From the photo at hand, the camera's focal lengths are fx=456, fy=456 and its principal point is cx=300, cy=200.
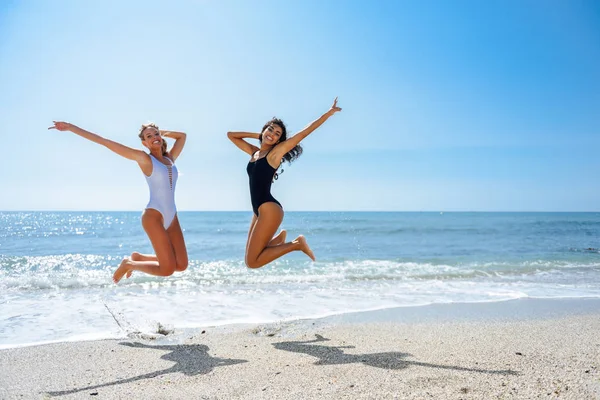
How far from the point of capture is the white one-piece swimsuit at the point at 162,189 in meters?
5.33

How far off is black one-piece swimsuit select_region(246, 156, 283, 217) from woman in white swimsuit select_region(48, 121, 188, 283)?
3.11ft

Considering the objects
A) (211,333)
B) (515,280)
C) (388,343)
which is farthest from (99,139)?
(515,280)

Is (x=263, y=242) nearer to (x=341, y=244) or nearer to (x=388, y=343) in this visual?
(x=388, y=343)

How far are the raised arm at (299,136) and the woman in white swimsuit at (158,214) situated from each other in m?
1.31

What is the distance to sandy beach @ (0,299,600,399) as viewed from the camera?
136 inches

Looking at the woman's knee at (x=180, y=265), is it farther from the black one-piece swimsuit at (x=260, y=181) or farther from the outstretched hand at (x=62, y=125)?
the outstretched hand at (x=62, y=125)

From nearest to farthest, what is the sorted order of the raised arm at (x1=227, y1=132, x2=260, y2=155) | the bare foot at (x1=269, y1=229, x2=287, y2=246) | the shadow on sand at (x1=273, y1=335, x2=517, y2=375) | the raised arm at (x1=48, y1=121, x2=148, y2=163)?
the shadow on sand at (x1=273, y1=335, x2=517, y2=375) < the raised arm at (x1=48, y1=121, x2=148, y2=163) < the bare foot at (x1=269, y1=229, x2=287, y2=246) < the raised arm at (x1=227, y1=132, x2=260, y2=155)

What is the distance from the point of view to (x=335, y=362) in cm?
417

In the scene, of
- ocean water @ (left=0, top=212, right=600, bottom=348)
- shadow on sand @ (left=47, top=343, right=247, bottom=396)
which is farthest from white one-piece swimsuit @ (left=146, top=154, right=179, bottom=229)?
ocean water @ (left=0, top=212, right=600, bottom=348)

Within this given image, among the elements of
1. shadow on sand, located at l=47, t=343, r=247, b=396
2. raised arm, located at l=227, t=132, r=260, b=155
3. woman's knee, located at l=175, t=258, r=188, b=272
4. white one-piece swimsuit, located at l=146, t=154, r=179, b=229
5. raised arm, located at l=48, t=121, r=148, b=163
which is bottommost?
shadow on sand, located at l=47, t=343, r=247, b=396

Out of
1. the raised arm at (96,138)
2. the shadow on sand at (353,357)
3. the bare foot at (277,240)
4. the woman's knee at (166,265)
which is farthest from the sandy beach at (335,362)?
the raised arm at (96,138)

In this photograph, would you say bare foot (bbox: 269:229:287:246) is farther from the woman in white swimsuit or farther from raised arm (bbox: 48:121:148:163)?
raised arm (bbox: 48:121:148:163)

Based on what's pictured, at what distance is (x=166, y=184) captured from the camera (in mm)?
5410

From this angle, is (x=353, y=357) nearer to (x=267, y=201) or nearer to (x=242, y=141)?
(x=267, y=201)
